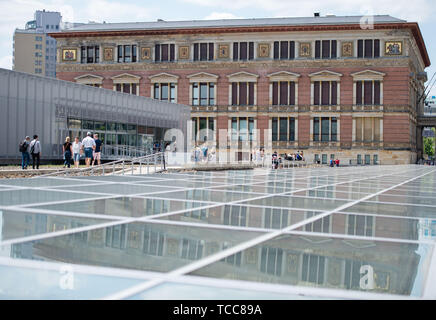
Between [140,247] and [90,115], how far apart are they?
33.8 m

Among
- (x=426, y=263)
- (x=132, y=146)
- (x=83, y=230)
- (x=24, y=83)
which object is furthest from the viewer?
(x=132, y=146)

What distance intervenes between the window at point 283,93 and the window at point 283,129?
6.80ft

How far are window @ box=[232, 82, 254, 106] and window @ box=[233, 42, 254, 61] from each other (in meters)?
3.26

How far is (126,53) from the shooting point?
225 ft

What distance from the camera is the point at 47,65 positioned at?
566 ft

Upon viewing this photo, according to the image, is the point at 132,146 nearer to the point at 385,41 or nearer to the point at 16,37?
the point at 385,41

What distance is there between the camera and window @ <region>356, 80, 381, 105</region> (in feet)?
203

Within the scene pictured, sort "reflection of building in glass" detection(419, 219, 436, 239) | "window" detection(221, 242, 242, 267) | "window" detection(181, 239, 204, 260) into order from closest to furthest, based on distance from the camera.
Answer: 1. "window" detection(221, 242, 242, 267)
2. "window" detection(181, 239, 204, 260)
3. "reflection of building in glass" detection(419, 219, 436, 239)

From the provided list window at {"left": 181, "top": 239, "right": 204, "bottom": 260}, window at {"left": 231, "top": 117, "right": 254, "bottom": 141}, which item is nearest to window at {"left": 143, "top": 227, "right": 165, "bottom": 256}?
window at {"left": 181, "top": 239, "right": 204, "bottom": 260}

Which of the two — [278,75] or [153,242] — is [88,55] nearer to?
[278,75]

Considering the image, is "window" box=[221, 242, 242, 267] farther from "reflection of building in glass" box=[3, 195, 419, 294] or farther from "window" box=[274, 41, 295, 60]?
"window" box=[274, 41, 295, 60]

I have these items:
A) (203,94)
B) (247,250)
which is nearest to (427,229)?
(247,250)

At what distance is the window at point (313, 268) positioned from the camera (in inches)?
181

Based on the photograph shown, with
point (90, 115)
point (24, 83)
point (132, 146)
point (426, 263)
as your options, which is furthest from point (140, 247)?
point (132, 146)
